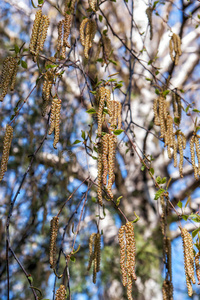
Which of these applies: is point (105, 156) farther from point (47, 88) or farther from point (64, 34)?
point (64, 34)

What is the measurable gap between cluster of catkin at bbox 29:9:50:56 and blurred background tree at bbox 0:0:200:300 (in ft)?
0.35

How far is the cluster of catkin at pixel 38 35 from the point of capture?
1.07 meters

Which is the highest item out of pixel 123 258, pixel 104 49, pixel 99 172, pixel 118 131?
pixel 104 49

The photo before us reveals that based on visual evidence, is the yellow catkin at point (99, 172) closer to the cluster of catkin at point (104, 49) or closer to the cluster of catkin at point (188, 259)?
the cluster of catkin at point (188, 259)

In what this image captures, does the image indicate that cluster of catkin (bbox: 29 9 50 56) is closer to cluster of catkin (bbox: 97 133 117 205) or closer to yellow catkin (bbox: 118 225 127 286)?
cluster of catkin (bbox: 97 133 117 205)

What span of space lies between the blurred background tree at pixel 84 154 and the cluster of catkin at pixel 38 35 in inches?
4.2

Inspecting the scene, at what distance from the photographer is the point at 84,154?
2500mm

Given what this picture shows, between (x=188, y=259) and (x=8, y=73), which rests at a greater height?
(x=8, y=73)

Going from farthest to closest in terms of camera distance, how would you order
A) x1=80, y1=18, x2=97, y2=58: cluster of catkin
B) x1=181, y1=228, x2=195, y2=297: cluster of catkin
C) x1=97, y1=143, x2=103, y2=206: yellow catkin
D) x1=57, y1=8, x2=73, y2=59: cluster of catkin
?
x1=80, y1=18, x2=97, y2=58: cluster of catkin
x1=57, y1=8, x2=73, y2=59: cluster of catkin
x1=181, y1=228, x2=195, y2=297: cluster of catkin
x1=97, y1=143, x2=103, y2=206: yellow catkin

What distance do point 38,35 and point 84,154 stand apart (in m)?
1.46

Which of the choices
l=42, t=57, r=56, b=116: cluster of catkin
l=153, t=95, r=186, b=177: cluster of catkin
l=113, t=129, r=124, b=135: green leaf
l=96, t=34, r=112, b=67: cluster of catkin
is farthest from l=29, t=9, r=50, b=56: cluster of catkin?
l=153, t=95, r=186, b=177: cluster of catkin

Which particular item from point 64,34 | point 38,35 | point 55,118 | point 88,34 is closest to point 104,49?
point 88,34

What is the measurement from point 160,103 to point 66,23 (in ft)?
1.69

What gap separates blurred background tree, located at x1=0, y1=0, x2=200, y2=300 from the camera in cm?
172
